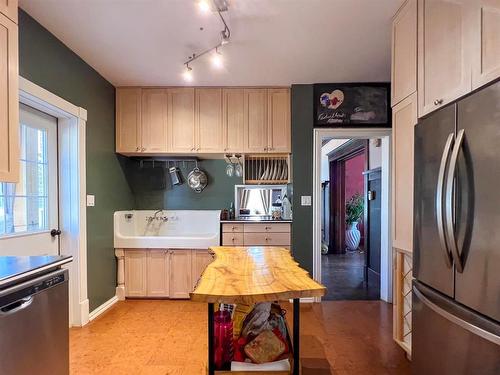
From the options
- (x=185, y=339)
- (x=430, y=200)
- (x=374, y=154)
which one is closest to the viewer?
(x=430, y=200)

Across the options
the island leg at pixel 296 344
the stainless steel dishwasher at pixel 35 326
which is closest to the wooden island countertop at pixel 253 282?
the island leg at pixel 296 344

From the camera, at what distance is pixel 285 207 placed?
397 centimetres

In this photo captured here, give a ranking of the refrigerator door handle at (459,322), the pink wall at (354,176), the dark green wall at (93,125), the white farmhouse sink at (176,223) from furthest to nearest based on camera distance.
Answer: the pink wall at (354,176) < the white farmhouse sink at (176,223) < the dark green wall at (93,125) < the refrigerator door handle at (459,322)

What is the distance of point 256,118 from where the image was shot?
3.59 metres

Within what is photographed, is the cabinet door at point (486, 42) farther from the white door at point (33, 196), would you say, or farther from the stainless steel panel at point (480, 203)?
the white door at point (33, 196)

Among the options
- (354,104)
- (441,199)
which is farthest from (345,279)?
(441,199)

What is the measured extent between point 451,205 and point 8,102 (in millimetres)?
2244

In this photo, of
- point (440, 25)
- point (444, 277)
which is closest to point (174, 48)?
point (440, 25)

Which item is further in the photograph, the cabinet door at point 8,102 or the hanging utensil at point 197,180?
the hanging utensil at point 197,180

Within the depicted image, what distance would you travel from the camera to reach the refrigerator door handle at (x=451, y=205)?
50.4 inches

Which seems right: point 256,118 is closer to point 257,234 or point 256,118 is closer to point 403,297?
point 257,234

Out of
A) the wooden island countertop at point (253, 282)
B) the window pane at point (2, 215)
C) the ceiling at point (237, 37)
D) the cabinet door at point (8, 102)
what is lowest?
the wooden island countertop at point (253, 282)

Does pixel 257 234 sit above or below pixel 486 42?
below

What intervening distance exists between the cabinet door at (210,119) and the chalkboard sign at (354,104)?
3.81 feet
